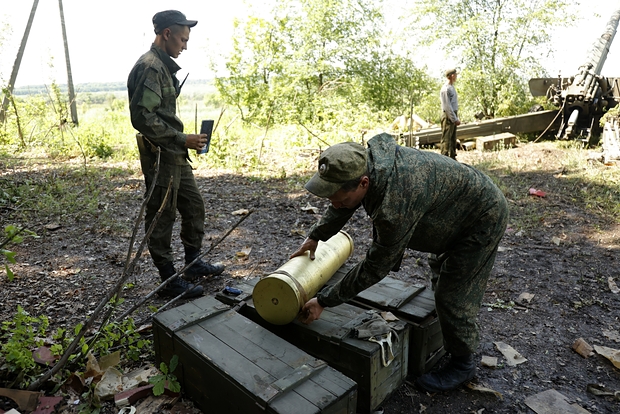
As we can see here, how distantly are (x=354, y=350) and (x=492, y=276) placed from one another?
8.54 feet

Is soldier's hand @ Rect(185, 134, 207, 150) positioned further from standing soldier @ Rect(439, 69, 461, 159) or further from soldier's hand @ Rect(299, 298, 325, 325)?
standing soldier @ Rect(439, 69, 461, 159)

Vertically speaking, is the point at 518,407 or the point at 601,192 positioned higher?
the point at 601,192

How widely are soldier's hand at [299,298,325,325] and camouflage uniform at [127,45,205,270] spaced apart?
54.9 inches

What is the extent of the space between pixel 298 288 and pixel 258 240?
9.31ft

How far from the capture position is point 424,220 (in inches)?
95.4

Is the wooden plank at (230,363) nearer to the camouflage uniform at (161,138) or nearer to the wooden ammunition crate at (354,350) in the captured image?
the wooden ammunition crate at (354,350)

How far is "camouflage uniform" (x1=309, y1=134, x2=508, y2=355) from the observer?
2.18 m

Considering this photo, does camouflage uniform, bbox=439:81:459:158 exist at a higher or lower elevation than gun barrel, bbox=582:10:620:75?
lower

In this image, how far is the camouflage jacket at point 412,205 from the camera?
7.08 ft

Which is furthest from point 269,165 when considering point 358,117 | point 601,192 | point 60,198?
point 601,192

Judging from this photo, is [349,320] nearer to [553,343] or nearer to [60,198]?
[553,343]

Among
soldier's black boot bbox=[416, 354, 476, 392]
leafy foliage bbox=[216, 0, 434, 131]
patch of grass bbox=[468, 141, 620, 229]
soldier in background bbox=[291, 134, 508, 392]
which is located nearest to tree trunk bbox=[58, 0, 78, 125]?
leafy foliage bbox=[216, 0, 434, 131]

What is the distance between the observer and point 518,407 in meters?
2.66

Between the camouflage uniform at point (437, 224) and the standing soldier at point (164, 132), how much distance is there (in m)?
1.55
